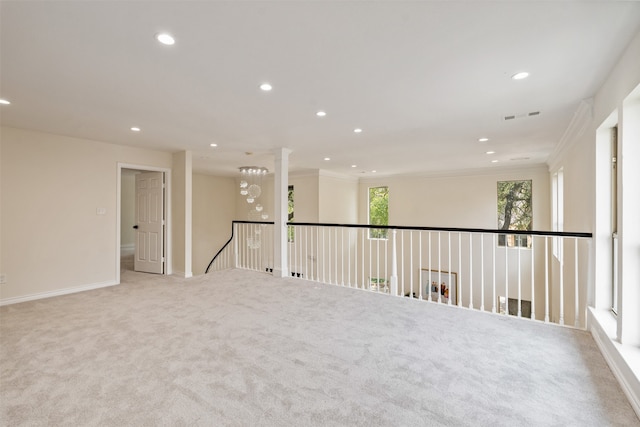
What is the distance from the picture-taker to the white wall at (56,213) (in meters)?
3.89

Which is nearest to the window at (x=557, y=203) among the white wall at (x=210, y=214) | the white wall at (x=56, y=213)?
the white wall at (x=56, y=213)

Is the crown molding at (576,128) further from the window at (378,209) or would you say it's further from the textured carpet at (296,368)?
the window at (378,209)

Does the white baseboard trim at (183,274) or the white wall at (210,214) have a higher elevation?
the white wall at (210,214)

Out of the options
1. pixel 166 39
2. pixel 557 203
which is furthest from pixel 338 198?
pixel 166 39

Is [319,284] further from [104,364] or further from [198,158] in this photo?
[198,158]

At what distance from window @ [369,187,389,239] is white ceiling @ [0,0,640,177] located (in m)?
5.20

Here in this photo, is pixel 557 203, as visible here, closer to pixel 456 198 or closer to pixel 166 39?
pixel 456 198

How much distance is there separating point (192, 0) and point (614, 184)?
3.73 meters

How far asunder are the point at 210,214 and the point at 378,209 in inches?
209

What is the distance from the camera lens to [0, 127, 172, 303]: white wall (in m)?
3.89

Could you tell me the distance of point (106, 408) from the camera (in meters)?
1.76

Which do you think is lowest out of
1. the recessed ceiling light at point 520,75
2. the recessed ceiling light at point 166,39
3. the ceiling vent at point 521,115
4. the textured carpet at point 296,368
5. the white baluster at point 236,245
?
the textured carpet at point 296,368

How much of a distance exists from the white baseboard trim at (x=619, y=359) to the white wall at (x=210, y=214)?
8.39 metres

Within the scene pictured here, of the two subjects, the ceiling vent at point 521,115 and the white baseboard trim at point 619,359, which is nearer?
the white baseboard trim at point 619,359
